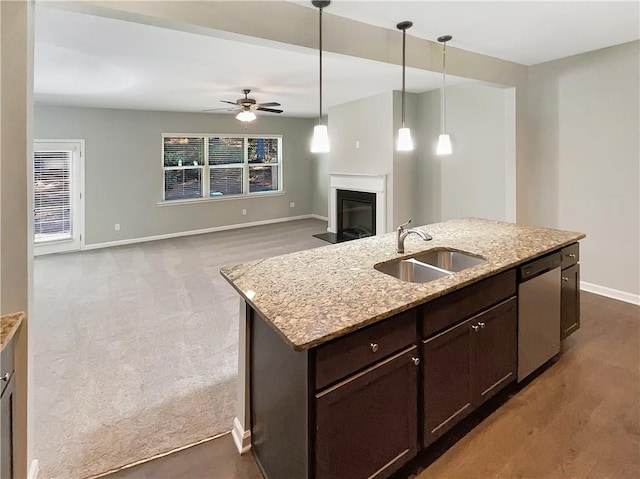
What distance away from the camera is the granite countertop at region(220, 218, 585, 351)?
1489mm

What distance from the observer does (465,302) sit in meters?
1.95

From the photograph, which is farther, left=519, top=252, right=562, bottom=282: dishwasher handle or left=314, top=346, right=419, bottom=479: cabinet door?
left=519, top=252, right=562, bottom=282: dishwasher handle

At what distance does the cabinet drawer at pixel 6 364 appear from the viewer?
1.40 m

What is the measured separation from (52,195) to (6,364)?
6182mm

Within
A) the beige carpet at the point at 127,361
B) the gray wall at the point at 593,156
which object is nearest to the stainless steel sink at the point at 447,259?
the beige carpet at the point at 127,361

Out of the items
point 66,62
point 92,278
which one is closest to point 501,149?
point 66,62

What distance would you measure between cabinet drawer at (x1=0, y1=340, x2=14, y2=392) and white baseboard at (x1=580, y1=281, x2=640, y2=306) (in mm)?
4909

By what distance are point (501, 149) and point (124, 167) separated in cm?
618

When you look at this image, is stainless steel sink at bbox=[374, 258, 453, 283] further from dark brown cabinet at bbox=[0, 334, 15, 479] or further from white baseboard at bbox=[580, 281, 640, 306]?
white baseboard at bbox=[580, 281, 640, 306]

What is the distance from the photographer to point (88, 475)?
1.87 m

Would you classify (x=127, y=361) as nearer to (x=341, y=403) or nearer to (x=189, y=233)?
(x=341, y=403)

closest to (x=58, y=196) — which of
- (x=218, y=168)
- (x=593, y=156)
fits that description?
(x=218, y=168)

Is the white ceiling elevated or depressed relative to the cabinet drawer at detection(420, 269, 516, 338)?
elevated

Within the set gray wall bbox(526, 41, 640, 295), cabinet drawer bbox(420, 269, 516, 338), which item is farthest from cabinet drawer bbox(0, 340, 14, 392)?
gray wall bbox(526, 41, 640, 295)
